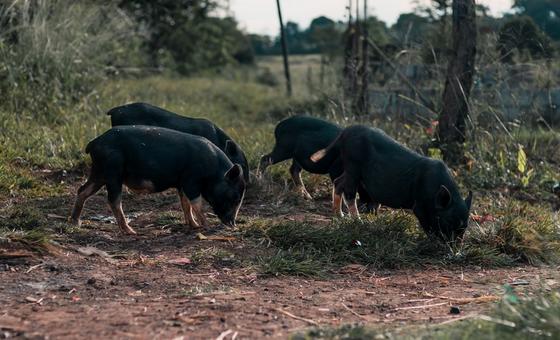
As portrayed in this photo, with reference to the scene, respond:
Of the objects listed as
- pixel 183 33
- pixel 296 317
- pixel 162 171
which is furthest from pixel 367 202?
pixel 183 33

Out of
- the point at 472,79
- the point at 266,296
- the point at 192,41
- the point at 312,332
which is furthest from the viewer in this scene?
the point at 192,41

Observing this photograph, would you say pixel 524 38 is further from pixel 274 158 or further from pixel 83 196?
Result: pixel 83 196

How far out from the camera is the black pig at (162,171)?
6.93 meters

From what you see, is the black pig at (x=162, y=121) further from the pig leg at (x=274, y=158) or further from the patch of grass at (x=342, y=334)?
the patch of grass at (x=342, y=334)

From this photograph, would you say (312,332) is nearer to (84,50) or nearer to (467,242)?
(467,242)

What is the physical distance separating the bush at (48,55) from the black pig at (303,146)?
417 centimetres

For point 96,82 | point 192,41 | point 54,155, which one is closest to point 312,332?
point 54,155

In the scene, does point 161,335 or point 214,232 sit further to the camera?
point 214,232

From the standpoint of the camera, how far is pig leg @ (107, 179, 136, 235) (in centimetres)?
691

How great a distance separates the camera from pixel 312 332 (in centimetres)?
413

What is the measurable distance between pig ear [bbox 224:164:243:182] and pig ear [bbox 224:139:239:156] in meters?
1.13

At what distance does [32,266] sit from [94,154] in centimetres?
159

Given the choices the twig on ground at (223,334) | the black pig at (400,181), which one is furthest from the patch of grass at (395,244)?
the twig on ground at (223,334)

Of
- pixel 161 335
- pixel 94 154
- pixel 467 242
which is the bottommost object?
pixel 467 242
